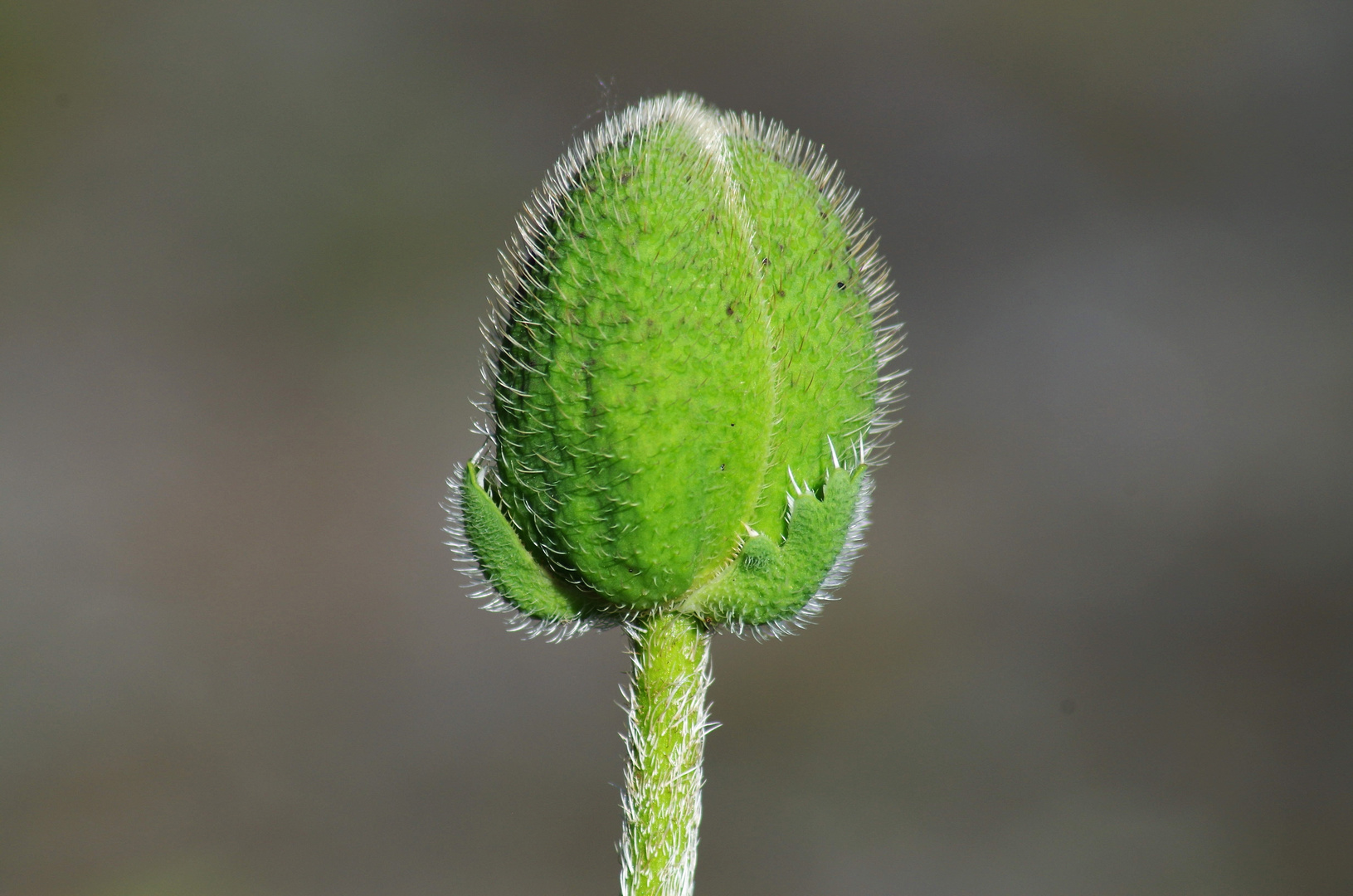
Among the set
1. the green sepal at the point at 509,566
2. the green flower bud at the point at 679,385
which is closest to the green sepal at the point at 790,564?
the green flower bud at the point at 679,385

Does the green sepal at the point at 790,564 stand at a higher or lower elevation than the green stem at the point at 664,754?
higher

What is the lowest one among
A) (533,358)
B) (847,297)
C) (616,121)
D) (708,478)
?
(708,478)

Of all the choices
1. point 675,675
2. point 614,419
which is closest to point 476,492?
point 614,419

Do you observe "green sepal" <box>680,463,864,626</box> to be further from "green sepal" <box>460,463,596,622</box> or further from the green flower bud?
"green sepal" <box>460,463,596,622</box>

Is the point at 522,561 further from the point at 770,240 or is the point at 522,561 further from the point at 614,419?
the point at 770,240

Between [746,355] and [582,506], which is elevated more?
[746,355]

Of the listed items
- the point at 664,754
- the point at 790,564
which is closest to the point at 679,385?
the point at 790,564

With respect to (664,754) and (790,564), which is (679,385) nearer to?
(790,564)

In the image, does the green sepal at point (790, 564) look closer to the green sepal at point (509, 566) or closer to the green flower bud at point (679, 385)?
the green flower bud at point (679, 385)
